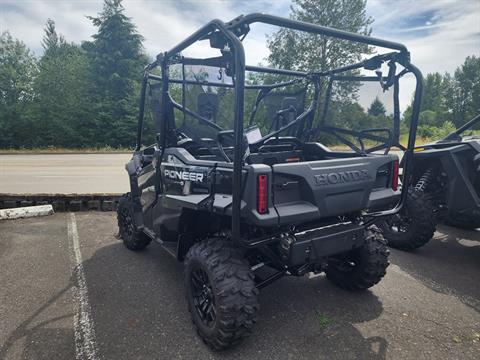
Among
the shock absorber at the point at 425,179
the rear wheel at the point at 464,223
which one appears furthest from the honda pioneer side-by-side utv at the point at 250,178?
the rear wheel at the point at 464,223

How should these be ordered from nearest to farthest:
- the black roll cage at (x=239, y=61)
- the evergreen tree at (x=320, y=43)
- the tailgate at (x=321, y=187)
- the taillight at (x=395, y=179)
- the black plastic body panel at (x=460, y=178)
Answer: the black roll cage at (x=239, y=61) → the tailgate at (x=321, y=187) → the taillight at (x=395, y=179) → the black plastic body panel at (x=460, y=178) → the evergreen tree at (x=320, y=43)

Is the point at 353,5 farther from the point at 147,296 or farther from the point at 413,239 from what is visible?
the point at 147,296

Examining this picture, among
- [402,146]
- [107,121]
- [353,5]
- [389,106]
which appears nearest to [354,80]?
[389,106]

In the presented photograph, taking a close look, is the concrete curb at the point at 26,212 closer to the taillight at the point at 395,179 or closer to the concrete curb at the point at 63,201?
the concrete curb at the point at 63,201

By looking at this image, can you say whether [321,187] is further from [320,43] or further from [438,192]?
[320,43]

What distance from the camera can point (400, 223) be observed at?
473 centimetres

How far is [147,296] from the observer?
3.27m

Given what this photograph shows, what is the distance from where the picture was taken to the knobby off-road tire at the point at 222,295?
2.31 meters

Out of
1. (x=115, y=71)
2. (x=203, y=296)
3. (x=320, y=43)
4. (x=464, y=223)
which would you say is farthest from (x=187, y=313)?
(x=115, y=71)

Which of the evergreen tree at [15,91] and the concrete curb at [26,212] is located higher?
the evergreen tree at [15,91]

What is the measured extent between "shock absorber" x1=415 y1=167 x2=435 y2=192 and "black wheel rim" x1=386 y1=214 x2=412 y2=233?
1.63ft

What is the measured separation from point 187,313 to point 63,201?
15.1ft

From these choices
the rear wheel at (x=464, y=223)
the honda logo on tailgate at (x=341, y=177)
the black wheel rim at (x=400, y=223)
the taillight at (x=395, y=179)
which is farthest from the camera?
the rear wheel at (x=464, y=223)

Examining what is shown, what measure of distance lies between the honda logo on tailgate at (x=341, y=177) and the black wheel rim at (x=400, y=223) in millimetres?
2242
